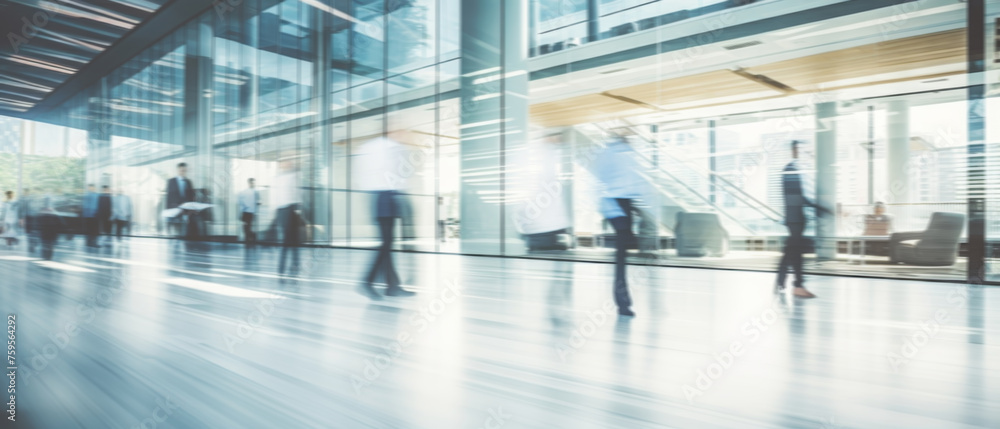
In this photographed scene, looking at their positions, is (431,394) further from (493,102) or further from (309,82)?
(309,82)

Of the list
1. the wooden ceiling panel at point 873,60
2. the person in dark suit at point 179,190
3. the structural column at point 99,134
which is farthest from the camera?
the structural column at point 99,134

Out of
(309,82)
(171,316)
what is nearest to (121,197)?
(309,82)

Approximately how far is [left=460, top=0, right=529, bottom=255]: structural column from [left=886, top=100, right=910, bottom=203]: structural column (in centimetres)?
641

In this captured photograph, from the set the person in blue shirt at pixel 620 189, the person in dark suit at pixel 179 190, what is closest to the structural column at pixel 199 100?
the person in dark suit at pixel 179 190

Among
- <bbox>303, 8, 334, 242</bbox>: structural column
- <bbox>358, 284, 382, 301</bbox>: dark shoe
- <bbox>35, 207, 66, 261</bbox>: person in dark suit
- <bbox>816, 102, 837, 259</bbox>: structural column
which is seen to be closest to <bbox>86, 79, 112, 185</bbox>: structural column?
<bbox>35, 207, 66, 261</bbox>: person in dark suit

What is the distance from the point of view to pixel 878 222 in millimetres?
8586

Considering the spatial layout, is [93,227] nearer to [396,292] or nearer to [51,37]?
[51,37]

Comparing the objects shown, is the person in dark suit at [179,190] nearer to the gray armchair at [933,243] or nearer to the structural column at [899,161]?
the gray armchair at [933,243]

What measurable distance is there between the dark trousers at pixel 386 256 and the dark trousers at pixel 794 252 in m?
3.81

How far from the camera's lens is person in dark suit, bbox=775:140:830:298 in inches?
Result: 182

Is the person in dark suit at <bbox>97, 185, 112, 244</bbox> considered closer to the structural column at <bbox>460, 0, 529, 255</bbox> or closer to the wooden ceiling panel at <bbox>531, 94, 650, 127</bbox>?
the structural column at <bbox>460, 0, 529, 255</bbox>

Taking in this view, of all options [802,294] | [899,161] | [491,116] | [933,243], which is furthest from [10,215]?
[899,161]

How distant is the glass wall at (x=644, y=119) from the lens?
23.0 feet

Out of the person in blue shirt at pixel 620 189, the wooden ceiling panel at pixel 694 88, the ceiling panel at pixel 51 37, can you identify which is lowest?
the person in blue shirt at pixel 620 189
